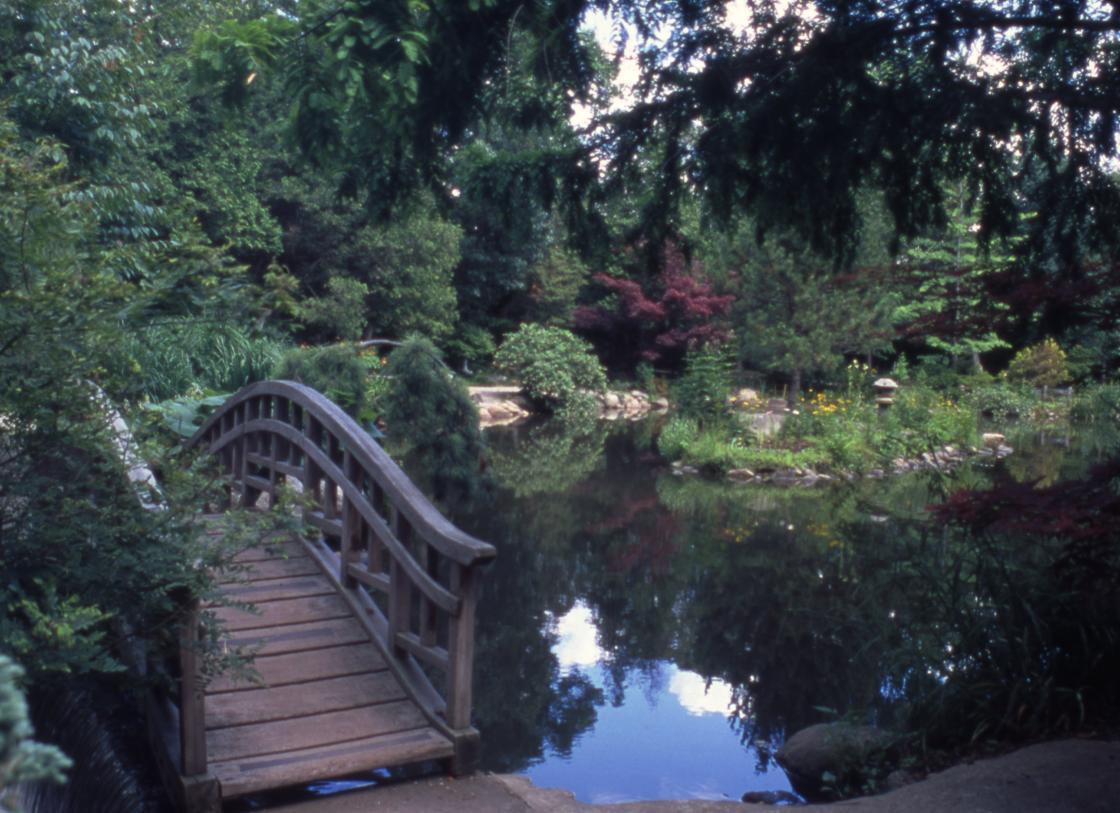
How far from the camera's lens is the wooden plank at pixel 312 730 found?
3.67 m

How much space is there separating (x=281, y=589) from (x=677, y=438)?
11.8 metres

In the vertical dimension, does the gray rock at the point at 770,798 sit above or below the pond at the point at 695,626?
below

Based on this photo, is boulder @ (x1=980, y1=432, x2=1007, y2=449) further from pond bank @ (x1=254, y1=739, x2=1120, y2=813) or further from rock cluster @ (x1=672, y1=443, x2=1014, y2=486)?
pond bank @ (x1=254, y1=739, x2=1120, y2=813)

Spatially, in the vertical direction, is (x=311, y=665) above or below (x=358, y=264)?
below

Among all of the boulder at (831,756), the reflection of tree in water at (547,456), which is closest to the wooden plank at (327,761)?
the boulder at (831,756)

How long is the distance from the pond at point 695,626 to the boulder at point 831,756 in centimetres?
13

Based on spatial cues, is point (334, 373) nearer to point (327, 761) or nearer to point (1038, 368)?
point (327, 761)

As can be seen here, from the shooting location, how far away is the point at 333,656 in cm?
437

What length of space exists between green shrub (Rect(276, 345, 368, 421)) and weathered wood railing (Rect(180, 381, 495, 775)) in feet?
7.26

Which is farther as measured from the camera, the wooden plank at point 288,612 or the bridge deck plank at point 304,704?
the wooden plank at point 288,612

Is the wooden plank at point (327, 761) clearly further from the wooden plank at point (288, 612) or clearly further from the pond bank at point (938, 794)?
the wooden plank at point (288, 612)

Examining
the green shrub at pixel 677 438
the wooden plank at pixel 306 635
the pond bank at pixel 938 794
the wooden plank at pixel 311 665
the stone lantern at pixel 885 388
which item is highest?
the stone lantern at pixel 885 388

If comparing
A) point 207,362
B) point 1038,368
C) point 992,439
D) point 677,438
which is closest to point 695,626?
point 207,362

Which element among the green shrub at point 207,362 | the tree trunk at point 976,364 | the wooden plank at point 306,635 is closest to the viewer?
the wooden plank at point 306,635
